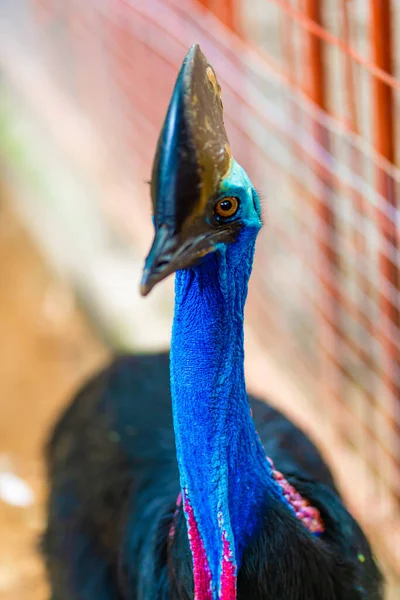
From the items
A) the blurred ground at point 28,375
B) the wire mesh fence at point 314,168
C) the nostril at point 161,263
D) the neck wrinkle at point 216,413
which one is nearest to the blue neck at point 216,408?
the neck wrinkle at point 216,413

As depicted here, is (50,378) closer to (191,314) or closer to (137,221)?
(137,221)

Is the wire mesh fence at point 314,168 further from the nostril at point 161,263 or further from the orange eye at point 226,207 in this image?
the nostril at point 161,263

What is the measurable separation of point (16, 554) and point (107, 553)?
35.9 inches

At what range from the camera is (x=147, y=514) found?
1619 mm

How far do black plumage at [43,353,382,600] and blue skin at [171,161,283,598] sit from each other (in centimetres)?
6

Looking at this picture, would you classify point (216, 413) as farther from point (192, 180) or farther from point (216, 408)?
point (192, 180)

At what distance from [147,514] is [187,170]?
0.86 m

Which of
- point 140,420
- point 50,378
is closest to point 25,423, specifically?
point 50,378

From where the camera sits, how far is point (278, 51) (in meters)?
3.43

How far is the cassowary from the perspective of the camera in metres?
1.00

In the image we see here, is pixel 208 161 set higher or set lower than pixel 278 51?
lower

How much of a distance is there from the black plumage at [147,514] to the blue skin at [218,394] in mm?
64

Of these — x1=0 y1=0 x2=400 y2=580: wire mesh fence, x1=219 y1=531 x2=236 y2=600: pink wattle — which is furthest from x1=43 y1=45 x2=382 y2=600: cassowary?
x1=0 y1=0 x2=400 y2=580: wire mesh fence

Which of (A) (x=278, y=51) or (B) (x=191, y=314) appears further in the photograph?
(A) (x=278, y=51)
